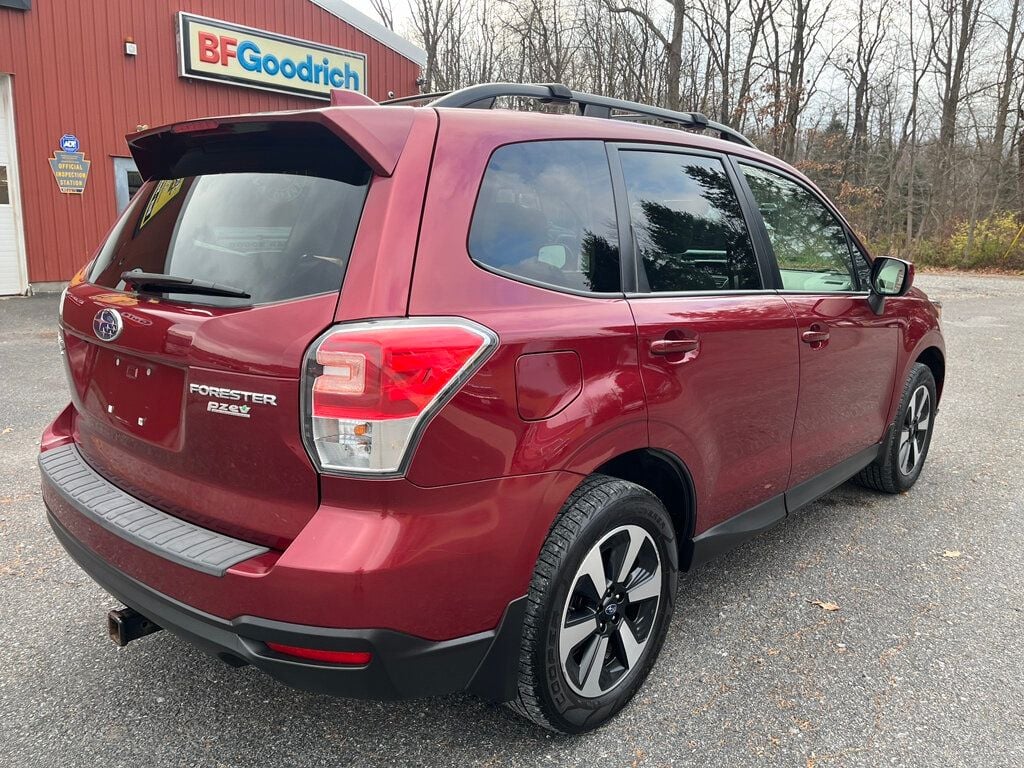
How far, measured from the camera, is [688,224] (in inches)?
106

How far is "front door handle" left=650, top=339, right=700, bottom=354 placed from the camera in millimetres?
2301

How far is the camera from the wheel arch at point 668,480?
2389 millimetres

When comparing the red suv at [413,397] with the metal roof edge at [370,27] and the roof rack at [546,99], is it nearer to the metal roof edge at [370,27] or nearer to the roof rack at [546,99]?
the roof rack at [546,99]

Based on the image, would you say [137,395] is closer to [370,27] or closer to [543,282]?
[543,282]

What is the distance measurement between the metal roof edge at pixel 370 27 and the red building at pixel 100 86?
88mm

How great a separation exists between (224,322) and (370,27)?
15.3 meters

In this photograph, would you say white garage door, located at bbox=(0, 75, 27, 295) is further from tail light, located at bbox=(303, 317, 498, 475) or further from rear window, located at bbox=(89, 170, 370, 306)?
tail light, located at bbox=(303, 317, 498, 475)

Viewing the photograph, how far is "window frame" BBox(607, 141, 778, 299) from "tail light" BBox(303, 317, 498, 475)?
0.83 m

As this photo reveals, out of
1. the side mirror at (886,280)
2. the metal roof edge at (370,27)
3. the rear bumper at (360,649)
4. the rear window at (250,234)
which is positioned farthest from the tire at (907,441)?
the metal roof edge at (370,27)

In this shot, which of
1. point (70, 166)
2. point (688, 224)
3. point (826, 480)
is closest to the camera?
point (688, 224)

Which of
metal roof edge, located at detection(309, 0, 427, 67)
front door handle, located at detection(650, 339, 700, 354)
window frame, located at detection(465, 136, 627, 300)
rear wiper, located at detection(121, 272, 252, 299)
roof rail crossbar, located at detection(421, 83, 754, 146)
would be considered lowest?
front door handle, located at detection(650, 339, 700, 354)

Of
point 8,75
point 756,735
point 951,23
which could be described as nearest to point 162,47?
point 8,75

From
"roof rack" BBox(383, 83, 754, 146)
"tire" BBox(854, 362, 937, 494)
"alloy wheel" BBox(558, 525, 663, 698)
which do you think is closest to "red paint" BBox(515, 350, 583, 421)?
"alloy wheel" BBox(558, 525, 663, 698)

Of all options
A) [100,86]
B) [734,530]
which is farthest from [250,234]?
[100,86]
